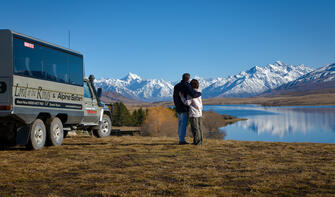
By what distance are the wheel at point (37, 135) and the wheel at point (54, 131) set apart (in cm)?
35

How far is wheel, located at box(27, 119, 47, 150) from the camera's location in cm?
1232

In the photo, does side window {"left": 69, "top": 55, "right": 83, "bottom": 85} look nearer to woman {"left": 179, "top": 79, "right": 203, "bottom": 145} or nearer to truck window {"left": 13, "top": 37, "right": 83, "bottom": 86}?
truck window {"left": 13, "top": 37, "right": 83, "bottom": 86}

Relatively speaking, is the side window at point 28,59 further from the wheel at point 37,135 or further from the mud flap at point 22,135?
the mud flap at point 22,135

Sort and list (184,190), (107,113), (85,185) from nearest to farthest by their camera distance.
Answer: (184,190)
(85,185)
(107,113)

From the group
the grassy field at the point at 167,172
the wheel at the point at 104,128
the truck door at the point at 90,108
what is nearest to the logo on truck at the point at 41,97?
the truck door at the point at 90,108

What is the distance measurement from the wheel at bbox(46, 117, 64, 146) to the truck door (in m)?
2.53

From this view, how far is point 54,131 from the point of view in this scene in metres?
13.8

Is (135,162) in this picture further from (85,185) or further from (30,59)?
(30,59)

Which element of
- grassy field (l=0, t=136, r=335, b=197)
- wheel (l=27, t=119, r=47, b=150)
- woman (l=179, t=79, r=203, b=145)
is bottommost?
grassy field (l=0, t=136, r=335, b=197)

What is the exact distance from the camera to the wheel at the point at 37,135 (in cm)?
1232

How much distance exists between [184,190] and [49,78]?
28.2 feet

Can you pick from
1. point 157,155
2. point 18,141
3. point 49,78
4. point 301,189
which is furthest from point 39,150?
point 301,189

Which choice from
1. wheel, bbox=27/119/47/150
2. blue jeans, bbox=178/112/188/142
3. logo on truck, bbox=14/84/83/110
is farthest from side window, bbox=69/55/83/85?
blue jeans, bbox=178/112/188/142

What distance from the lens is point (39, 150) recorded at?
12.7 metres
